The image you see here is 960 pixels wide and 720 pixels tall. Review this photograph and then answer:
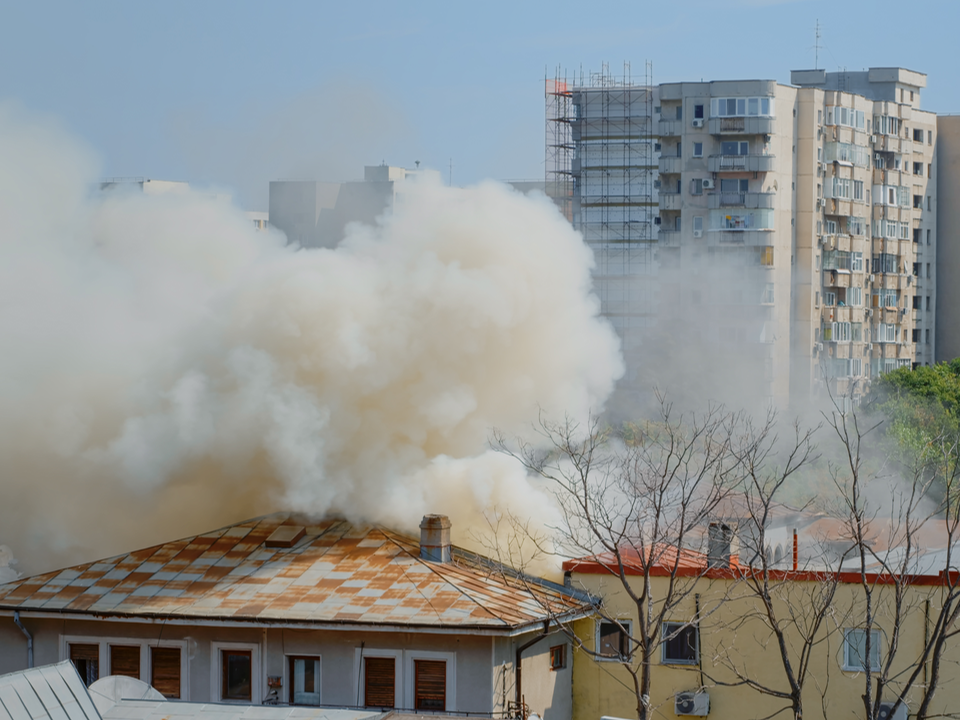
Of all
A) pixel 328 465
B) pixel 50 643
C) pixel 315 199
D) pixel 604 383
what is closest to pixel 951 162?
pixel 315 199

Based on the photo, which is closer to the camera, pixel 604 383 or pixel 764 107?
pixel 604 383

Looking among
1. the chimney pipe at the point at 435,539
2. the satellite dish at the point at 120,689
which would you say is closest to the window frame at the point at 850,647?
the chimney pipe at the point at 435,539

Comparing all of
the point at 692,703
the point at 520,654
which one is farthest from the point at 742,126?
the point at 520,654

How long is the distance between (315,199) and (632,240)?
924 inches

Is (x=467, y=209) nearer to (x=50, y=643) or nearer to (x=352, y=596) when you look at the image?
(x=352, y=596)

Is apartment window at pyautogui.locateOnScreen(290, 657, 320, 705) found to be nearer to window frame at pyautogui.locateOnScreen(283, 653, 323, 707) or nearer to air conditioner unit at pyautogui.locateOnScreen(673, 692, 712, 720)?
window frame at pyautogui.locateOnScreen(283, 653, 323, 707)

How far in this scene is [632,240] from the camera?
68.2m

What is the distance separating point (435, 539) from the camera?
23.1 m

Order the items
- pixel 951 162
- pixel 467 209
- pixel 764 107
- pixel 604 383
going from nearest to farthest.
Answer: pixel 467 209, pixel 604 383, pixel 764 107, pixel 951 162

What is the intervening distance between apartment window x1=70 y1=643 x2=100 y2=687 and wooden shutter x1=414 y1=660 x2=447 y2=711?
215 inches

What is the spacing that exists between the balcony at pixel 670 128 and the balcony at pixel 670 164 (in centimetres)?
117

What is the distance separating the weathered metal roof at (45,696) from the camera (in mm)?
13875

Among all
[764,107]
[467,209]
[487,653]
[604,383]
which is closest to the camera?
[487,653]

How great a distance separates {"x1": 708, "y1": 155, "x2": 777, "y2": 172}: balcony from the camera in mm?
65875
